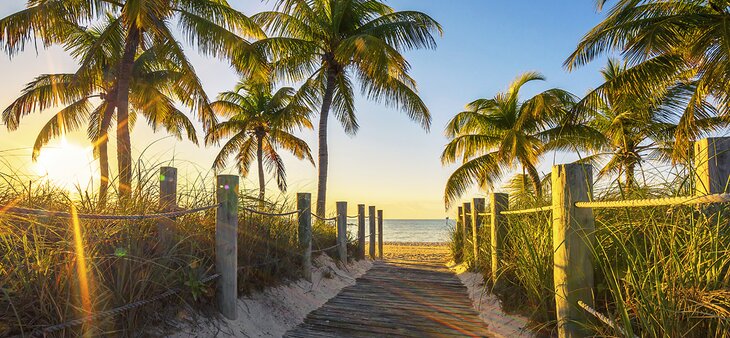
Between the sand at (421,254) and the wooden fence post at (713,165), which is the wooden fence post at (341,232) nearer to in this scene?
the sand at (421,254)

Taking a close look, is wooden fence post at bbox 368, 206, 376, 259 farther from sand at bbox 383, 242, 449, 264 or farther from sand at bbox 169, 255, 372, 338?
sand at bbox 169, 255, 372, 338

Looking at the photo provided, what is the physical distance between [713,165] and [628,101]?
460 inches

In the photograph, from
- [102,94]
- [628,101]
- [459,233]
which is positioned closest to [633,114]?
[628,101]

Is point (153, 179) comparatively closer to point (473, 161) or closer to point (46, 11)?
point (46, 11)

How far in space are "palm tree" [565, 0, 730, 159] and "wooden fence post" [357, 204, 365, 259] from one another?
6146mm

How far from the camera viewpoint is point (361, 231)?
11.0 m

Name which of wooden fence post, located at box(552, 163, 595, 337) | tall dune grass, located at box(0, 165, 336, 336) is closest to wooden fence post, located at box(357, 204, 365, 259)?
tall dune grass, located at box(0, 165, 336, 336)

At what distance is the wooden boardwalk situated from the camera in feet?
14.3

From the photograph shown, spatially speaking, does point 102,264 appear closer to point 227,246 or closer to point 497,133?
point 227,246

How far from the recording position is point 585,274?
3.16 metres

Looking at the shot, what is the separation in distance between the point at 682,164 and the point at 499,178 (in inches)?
513

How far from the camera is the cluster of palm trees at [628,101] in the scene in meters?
9.40

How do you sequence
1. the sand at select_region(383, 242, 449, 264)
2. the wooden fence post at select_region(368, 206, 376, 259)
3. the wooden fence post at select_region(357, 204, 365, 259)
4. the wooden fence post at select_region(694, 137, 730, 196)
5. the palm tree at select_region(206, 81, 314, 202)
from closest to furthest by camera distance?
1. the wooden fence post at select_region(694, 137, 730, 196)
2. the wooden fence post at select_region(357, 204, 365, 259)
3. the wooden fence post at select_region(368, 206, 376, 259)
4. the sand at select_region(383, 242, 449, 264)
5. the palm tree at select_region(206, 81, 314, 202)

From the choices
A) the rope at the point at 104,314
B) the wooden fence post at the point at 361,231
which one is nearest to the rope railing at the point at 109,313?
the rope at the point at 104,314
